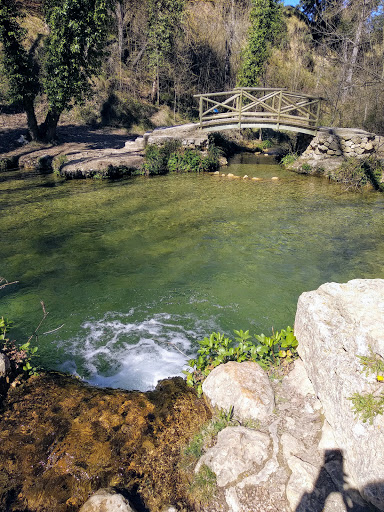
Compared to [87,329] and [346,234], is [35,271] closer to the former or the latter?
[87,329]

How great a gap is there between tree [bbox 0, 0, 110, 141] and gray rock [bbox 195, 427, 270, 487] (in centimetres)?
1605

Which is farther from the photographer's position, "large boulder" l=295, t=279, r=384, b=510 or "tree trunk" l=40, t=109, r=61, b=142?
"tree trunk" l=40, t=109, r=61, b=142

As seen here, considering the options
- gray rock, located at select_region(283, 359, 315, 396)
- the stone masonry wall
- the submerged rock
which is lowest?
the submerged rock

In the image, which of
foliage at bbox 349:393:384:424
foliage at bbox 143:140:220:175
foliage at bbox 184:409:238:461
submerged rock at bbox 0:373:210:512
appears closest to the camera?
foliage at bbox 349:393:384:424

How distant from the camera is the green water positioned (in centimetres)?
482

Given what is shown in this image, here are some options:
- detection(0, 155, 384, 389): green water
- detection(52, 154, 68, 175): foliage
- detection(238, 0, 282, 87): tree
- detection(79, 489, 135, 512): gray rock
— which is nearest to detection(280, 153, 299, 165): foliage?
detection(0, 155, 384, 389): green water

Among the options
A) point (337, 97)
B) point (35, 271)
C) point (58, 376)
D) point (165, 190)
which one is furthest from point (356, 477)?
point (337, 97)

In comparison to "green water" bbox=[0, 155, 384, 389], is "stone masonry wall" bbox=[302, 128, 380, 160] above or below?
above

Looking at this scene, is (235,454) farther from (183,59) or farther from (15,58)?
(183,59)

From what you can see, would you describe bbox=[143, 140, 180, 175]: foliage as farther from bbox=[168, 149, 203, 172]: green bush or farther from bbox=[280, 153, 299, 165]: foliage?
bbox=[280, 153, 299, 165]: foliage

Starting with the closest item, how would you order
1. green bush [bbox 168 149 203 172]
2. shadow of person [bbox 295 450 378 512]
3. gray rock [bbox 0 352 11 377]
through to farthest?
shadow of person [bbox 295 450 378 512] < gray rock [bbox 0 352 11 377] < green bush [bbox 168 149 203 172]

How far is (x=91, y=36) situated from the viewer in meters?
14.6

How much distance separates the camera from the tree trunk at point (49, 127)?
16.5 meters

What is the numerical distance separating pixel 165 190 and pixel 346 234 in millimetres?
6565
